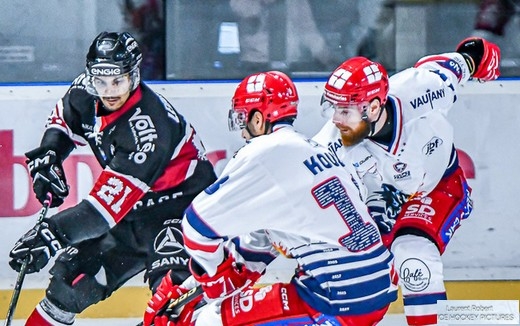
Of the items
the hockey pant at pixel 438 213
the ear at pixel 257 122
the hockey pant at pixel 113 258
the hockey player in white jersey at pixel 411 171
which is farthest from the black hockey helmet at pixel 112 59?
the hockey pant at pixel 438 213

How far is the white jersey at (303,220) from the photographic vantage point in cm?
334

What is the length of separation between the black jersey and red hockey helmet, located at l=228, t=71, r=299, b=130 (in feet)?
1.80

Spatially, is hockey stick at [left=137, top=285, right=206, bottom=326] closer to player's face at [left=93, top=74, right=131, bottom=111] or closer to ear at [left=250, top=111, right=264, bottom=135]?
ear at [left=250, top=111, right=264, bottom=135]

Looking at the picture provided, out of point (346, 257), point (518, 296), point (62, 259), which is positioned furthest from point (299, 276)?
point (518, 296)

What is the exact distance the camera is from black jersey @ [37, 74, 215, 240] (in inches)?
165

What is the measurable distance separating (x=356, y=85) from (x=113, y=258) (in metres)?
1.04

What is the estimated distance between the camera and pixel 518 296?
5.06 meters

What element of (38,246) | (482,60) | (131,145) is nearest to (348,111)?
(131,145)

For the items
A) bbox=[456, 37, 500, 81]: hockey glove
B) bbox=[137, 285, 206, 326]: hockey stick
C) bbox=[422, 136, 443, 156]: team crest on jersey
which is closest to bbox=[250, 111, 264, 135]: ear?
bbox=[137, 285, 206, 326]: hockey stick

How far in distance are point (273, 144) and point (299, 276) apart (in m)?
0.38

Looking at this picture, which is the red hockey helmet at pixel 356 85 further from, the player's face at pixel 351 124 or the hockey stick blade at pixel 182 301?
the hockey stick blade at pixel 182 301

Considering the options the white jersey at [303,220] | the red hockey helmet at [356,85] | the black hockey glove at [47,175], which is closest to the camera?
the white jersey at [303,220]

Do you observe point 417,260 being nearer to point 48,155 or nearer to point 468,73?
point 468,73

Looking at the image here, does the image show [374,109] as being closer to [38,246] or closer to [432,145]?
[432,145]
